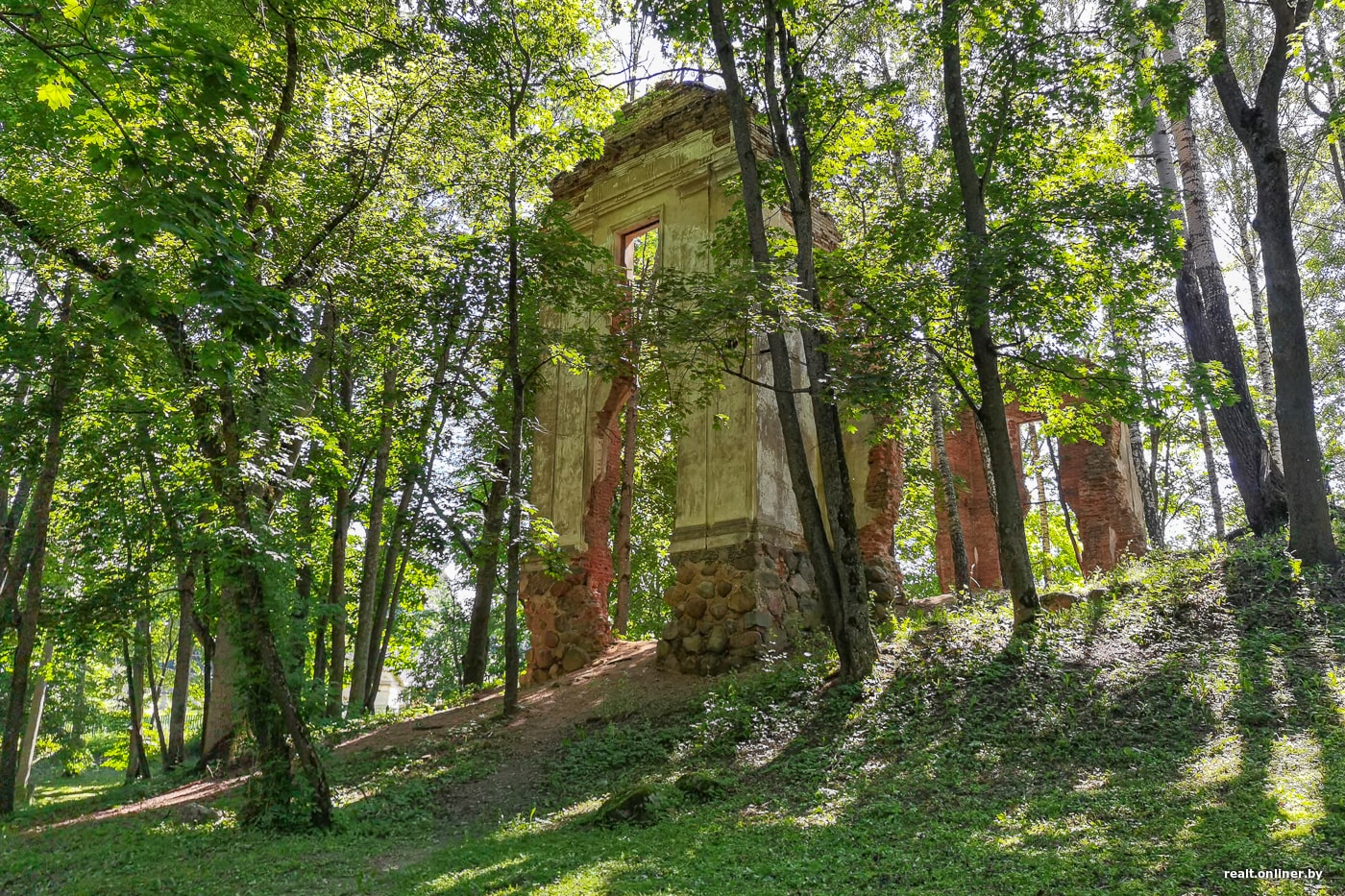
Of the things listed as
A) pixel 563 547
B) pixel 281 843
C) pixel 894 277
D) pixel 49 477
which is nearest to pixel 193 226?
pixel 281 843

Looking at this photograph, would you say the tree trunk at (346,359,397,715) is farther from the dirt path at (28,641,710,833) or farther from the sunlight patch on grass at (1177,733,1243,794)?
the sunlight patch on grass at (1177,733,1243,794)

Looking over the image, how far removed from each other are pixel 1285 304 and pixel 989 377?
2953mm

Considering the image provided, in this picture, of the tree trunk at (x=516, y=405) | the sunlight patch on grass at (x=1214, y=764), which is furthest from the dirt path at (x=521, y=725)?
the sunlight patch on grass at (x=1214, y=764)

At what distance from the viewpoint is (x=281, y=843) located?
693cm

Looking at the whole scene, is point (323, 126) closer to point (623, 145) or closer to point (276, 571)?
point (276, 571)

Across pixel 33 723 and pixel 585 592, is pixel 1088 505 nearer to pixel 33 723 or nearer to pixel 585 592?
pixel 585 592

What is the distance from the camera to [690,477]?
1279cm

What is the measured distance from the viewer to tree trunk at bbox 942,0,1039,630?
8992 millimetres

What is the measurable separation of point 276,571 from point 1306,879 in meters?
7.38

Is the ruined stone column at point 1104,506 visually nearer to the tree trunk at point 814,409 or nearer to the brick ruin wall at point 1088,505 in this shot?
the brick ruin wall at point 1088,505

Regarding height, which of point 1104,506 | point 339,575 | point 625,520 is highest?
point 625,520

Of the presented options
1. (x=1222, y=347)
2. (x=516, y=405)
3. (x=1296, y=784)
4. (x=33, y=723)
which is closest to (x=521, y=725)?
(x=516, y=405)

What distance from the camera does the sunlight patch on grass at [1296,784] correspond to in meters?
4.48

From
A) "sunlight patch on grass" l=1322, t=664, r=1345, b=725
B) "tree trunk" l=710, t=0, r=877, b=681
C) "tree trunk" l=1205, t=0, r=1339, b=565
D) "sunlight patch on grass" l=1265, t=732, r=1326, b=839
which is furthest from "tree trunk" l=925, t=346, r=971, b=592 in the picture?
"sunlight patch on grass" l=1265, t=732, r=1326, b=839
